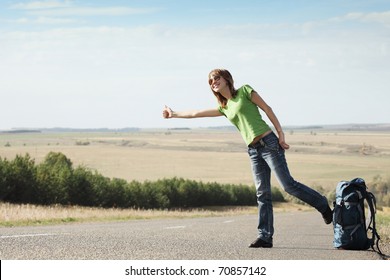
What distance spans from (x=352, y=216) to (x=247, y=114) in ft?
6.32

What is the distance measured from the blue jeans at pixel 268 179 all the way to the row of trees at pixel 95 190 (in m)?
46.9

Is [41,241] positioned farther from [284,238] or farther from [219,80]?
[284,238]

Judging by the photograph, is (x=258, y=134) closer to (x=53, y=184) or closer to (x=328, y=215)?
(x=328, y=215)

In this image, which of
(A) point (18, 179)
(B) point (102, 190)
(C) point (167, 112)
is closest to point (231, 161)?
(B) point (102, 190)

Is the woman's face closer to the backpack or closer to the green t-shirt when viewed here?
the green t-shirt

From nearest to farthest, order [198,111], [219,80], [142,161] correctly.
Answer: [219,80], [198,111], [142,161]

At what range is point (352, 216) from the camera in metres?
9.24

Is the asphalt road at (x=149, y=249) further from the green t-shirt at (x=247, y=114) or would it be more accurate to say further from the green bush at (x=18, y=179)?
the green bush at (x=18, y=179)

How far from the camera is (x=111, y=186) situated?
73875 millimetres

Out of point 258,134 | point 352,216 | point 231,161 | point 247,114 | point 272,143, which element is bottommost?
point 352,216

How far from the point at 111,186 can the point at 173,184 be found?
21.4 meters

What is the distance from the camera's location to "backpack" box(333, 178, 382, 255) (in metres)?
9.16
